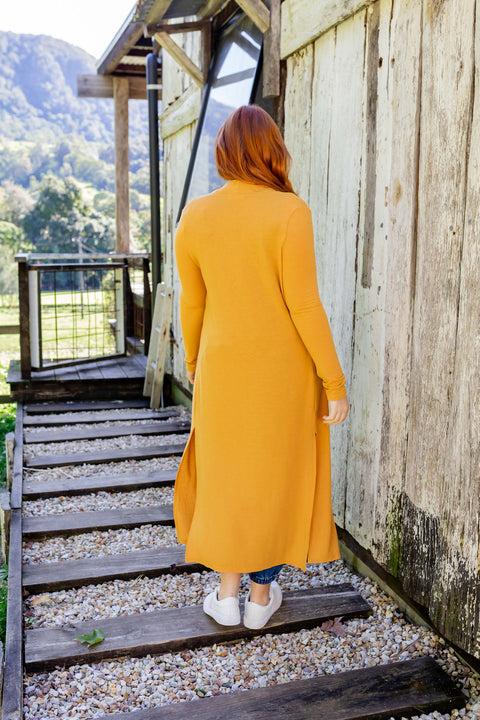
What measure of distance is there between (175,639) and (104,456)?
239cm

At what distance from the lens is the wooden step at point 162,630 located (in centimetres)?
238

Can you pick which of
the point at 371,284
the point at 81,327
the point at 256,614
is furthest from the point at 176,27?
the point at 81,327

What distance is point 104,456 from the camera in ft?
15.4

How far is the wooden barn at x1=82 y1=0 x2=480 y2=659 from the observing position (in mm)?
2104

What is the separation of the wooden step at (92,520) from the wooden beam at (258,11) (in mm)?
2658

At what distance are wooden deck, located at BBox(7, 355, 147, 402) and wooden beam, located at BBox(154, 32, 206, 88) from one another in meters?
2.83

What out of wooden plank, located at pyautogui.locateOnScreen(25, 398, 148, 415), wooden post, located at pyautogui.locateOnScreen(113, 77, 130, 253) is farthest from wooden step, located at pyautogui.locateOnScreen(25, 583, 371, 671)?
wooden post, located at pyautogui.locateOnScreen(113, 77, 130, 253)

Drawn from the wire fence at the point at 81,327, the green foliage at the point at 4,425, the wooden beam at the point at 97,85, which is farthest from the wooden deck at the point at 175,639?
the wooden beam at the point at 97,85

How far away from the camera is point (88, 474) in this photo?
439 centimetres

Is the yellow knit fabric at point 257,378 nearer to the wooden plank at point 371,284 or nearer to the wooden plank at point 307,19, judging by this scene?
the wooden plank at point 371,284

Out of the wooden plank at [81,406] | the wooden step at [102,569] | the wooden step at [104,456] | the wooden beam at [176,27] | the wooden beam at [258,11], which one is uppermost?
the wooden beam at [176,27]

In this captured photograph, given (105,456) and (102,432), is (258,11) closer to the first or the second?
(105,456)

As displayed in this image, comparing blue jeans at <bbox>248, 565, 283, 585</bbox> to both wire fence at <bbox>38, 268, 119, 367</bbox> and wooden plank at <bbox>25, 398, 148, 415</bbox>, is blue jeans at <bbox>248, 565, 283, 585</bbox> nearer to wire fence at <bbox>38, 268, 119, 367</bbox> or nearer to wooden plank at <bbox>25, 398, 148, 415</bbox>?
wooden plank at <bbox>25, 398, 148, 415</bbox>

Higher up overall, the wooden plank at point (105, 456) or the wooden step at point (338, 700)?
the wooden plank at point (105, 456)
